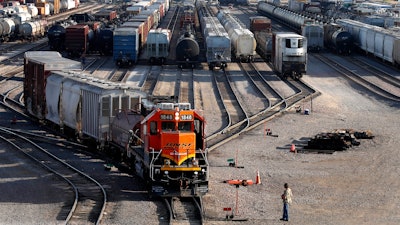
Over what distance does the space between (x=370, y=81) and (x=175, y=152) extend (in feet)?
108

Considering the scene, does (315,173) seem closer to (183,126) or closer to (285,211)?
(285,211)

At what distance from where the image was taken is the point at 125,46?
5997 cm

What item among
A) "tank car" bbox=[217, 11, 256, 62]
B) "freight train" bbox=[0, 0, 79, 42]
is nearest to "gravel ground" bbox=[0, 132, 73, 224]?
"tank car" bbox=[217, 11, 256, 62]

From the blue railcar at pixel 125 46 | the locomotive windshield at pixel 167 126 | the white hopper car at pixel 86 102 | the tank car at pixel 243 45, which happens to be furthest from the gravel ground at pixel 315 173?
the blue railcar at pixel 125 46

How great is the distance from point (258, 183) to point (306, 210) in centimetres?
326

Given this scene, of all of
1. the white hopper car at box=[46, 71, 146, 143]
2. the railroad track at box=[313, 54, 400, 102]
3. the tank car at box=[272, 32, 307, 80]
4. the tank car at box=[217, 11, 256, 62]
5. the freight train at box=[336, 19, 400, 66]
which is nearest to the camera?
the white hopper car at box=[46, 71, 146, 143]

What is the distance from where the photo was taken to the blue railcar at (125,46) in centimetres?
5978

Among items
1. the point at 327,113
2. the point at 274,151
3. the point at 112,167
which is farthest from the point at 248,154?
the point at 327,113

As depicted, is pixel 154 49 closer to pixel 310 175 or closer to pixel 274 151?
pixel 274 151

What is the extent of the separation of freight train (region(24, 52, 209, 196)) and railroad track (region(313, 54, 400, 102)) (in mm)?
20088

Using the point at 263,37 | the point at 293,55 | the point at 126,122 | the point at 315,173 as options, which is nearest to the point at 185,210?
the point at 126,122

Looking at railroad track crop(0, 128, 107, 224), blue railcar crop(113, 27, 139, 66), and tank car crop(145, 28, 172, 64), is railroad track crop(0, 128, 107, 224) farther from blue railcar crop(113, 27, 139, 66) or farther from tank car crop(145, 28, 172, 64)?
tank car crop(145, 28, 172, 64)

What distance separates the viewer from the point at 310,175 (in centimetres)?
2773

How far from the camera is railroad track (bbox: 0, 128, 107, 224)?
22109 mm
